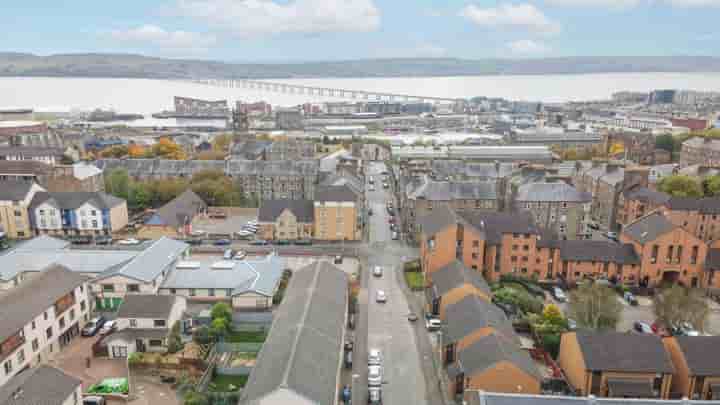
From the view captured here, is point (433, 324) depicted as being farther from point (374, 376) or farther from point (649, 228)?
point (649, 228)

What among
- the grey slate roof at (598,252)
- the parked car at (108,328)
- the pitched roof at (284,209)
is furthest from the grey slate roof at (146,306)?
the grey slate roof at (598,252)

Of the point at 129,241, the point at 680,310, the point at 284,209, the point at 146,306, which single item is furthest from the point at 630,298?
the point at 129,241

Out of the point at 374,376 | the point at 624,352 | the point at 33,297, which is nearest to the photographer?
the point at 624,352

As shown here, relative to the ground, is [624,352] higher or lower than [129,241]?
higher

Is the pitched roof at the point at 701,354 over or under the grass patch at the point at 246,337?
over

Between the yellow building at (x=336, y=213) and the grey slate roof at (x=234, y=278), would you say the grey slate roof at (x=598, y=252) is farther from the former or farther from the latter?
the grey slate roof at (x=234, y=278)

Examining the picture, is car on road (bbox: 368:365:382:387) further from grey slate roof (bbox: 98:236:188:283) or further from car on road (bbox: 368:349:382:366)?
grey slate roof (bbox: 98:236:188:283)
